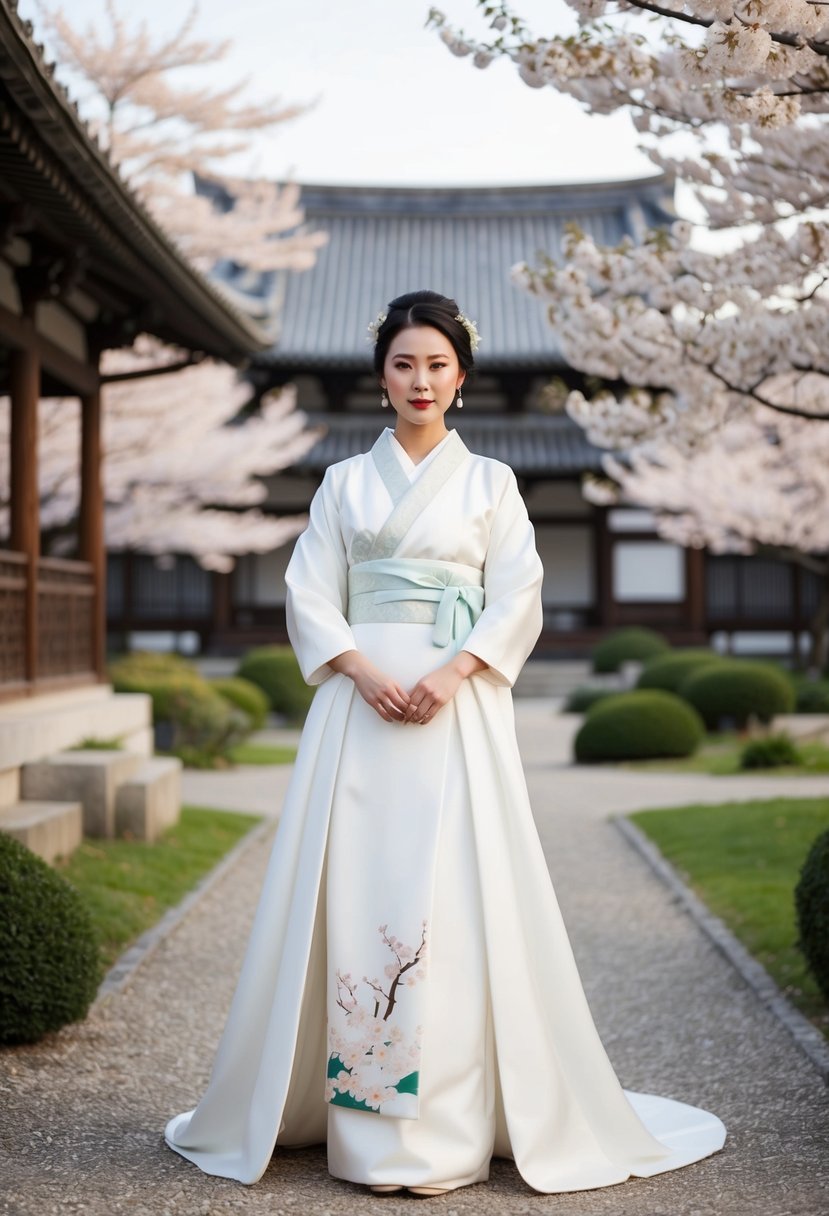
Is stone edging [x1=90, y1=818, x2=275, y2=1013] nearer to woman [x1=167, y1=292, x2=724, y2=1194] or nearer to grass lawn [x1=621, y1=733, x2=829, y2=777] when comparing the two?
woman [x1=167, y1=292, x2=724, y2=1194]

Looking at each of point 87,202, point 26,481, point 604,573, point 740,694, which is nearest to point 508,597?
point 87,202

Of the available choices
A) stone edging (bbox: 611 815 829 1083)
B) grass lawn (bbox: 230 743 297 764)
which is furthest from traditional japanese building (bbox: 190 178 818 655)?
stone edging (bbox: 611 815 829 1083)

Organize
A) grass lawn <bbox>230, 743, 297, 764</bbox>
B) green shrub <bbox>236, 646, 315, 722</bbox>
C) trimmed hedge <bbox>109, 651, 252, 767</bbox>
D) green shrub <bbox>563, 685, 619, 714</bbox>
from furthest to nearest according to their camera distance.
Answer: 1. green shrub <bbox>563, 685, 619, 714</bbox>
2. green shrub <bbox>236, 646, 315, 722</bbox>
3. grass lawn <bbox>230, 743, 297, 764</bbox>
4. trimmed hedge <bbox>109, 651, 252, 767</bbox>

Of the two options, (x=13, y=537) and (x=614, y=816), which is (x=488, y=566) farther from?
(x=614, y=816)

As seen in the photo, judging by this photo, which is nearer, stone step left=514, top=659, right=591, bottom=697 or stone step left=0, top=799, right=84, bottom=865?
stone step left=0, top=799, right=84, bottom=865

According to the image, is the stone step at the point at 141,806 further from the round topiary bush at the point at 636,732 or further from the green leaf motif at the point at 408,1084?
the round topiary bush at the point at 636,732

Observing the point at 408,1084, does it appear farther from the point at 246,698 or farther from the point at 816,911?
the point at 246,698

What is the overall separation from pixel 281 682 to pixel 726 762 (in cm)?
752

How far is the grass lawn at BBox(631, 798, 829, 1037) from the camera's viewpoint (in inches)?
232

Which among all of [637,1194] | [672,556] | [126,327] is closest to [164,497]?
[126,327]

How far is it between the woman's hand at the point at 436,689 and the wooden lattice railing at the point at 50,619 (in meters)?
5.15

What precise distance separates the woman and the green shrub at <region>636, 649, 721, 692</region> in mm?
15026

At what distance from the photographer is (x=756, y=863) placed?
27.0 feet

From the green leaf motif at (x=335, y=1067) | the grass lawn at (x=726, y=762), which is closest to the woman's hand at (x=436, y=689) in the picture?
the green leaf motif at (x=335, y=1067)
